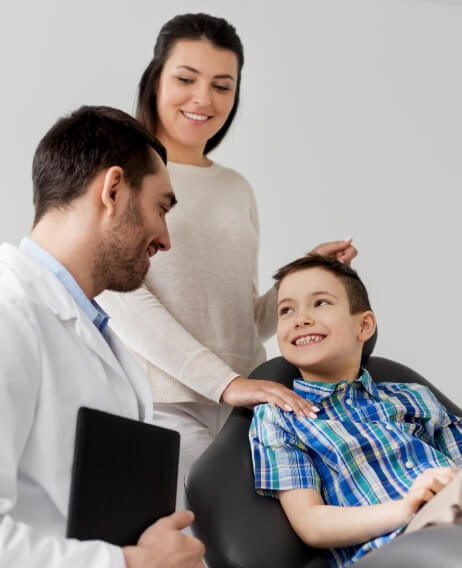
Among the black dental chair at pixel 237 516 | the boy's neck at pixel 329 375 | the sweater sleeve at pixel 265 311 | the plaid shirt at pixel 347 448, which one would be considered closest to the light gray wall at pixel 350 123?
the sweater sleeve at pixel 265 311

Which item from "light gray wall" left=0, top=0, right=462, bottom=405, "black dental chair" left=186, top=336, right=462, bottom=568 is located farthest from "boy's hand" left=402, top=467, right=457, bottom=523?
"light gray wall" left=0, top=0, right=462, bottom=405

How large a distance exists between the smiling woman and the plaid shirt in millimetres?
119

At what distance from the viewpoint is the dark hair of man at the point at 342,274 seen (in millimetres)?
1737

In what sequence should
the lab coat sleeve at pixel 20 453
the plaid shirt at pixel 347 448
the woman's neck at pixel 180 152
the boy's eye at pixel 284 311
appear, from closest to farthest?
the lab coat sleeve at pixel 20 453
the plaid shirt at pixel 347 448
the boy's eye at pixel 284 311
the woman's neck at pixel 180 152

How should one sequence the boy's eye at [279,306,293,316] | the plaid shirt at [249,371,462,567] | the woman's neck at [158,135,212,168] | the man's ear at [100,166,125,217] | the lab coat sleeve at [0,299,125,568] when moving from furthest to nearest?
the woman's neck at [158,135,212,168] → the boy's eye at [279,306,293,316] → the plaid shirt at [249,371,462,567] → the man's ear at [100,166,125,217] → the lab coat sleeve at [0,299,125,568]

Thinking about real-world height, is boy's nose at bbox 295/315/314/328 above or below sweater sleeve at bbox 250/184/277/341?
above

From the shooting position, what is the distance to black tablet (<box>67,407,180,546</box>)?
0.96 metres

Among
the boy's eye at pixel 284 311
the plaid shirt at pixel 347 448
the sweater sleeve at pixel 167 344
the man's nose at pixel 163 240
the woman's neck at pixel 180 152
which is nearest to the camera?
the man's nose at pixel 163 240

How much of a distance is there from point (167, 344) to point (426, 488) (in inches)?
23.5

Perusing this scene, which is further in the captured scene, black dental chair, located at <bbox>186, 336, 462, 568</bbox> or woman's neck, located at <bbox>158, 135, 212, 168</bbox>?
woman's neck, located at <bbox>158, 135, 212, 168</bbox>

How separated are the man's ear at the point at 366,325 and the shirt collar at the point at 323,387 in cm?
10

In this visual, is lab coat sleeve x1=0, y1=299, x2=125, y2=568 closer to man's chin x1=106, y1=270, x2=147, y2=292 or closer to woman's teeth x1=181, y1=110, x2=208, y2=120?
man's chin x1=106, y1=270, x2=147, y2=292

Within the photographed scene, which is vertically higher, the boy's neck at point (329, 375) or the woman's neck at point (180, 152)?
the woman's neck at point (180, 152)

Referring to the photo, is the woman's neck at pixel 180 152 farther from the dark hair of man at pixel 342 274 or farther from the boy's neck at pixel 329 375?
the boy's neck at pixel 329 375
